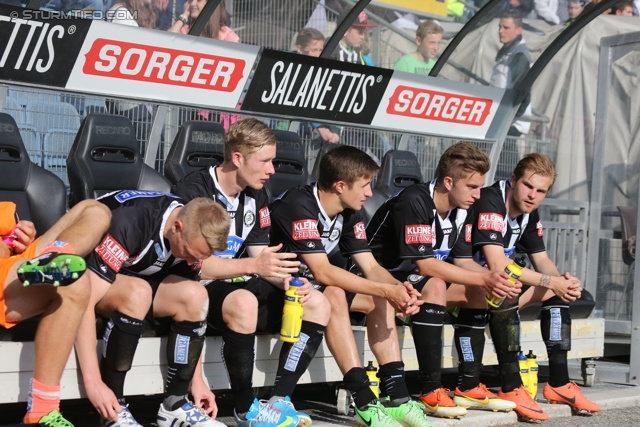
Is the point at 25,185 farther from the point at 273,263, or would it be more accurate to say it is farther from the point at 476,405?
the point at 476,405

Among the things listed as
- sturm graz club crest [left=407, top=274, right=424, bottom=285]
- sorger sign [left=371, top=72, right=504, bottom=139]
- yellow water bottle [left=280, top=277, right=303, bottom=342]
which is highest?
sorger sign [left=371, top=72, right=504, bottom=139]

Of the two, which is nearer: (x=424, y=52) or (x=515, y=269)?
(x=515, y=269)

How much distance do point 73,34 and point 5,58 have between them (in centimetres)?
50

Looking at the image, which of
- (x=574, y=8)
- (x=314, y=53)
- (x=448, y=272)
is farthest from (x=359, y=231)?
(x=574, y=8)

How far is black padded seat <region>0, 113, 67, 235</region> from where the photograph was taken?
5621mm

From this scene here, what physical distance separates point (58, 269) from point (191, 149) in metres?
2.92

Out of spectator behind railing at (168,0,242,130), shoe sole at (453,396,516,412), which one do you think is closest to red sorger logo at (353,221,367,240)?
shoe sole at (453,396,516,412)

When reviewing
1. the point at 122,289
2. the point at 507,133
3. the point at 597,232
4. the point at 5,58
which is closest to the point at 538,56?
the point at 507,133

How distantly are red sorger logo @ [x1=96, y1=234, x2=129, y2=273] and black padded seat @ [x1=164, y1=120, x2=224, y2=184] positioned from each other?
2.25 metres

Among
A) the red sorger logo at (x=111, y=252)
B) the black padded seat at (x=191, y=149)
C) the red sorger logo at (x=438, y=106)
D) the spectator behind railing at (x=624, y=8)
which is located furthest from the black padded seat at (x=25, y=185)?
the spectator behind railing at (x=624, y=8)

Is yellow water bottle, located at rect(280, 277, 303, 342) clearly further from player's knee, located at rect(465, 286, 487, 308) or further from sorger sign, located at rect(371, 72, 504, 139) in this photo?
sorger sign, located at rect(371, 72, 504, 139)

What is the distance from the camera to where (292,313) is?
4891mm

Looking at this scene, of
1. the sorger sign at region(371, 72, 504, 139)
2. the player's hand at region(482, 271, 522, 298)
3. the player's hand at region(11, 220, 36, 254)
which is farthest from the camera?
the sorger sign at region(371, 72, 504, 139)

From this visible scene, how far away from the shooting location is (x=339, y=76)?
26.8 ft
